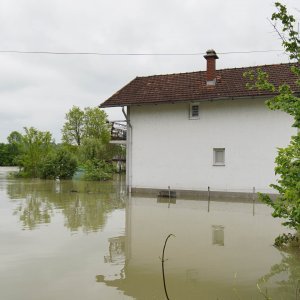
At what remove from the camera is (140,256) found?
8.92m

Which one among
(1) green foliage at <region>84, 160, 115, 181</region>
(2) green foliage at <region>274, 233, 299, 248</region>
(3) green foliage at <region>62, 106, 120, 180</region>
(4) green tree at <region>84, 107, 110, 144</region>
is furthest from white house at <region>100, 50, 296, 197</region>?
(4) green tree at <region>84, 107, 110, 144</region>

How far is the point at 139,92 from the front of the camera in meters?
24.2

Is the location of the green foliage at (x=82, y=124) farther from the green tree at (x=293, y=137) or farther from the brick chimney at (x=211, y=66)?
the green tree at (x=293, y=137)

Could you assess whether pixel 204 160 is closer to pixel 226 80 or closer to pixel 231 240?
pixel 226 80

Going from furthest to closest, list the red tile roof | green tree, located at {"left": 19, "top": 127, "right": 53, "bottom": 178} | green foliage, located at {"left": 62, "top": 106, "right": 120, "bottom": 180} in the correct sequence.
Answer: green foliage, located at {"left": 62, "top": 106, "right": 120, "bottom": 180}, green tree, located at {"left": 19, "top": 127, "right": 53, "bottom": 178}, the red tile roof

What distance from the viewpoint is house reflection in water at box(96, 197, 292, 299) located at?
684 centimetres

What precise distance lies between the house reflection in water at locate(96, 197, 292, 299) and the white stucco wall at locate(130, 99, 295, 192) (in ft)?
18.6

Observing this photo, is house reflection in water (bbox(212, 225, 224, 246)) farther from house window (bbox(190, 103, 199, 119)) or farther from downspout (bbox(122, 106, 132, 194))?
downspout (bbox(122, 106, 132, 194))

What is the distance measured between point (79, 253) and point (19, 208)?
8.62 metres

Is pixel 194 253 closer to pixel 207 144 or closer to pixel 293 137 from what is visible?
pixel 293 137

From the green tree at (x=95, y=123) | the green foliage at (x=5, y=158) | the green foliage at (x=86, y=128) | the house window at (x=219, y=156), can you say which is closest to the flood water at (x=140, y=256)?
the house window at (x=219, y=156)

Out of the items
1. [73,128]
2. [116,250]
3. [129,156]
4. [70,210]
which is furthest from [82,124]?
[116,250]

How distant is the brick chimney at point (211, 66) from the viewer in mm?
22964

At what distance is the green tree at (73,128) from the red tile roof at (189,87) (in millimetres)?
46264
